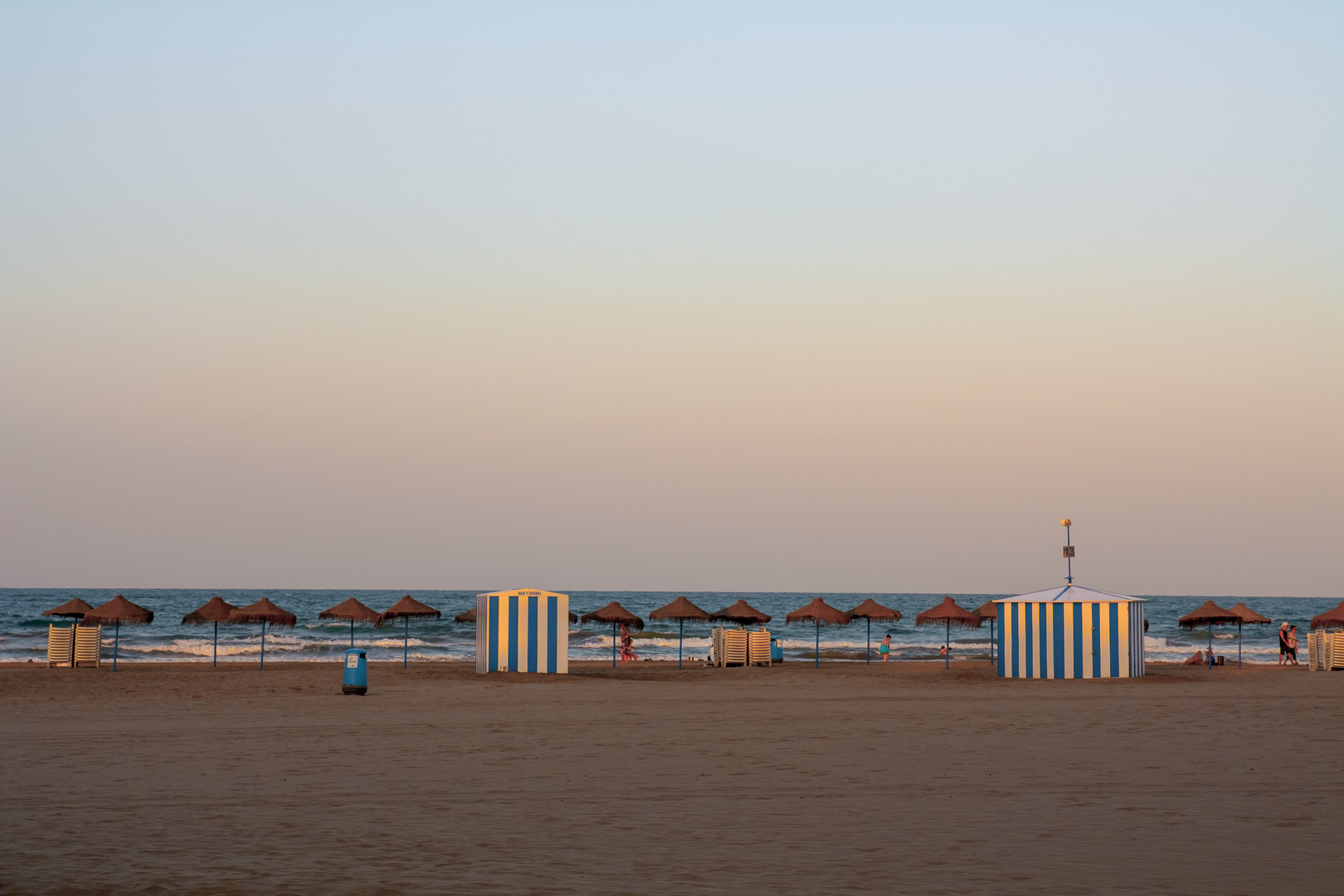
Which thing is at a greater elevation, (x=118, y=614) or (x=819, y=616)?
(x=118, y=614)

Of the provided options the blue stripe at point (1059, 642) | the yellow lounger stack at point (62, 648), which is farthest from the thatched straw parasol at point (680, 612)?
the yellow lounger stack at point (62, 648)

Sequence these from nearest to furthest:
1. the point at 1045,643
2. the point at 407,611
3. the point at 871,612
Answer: the point at 1045,643 < the point at 407,611 < the point at 871,612

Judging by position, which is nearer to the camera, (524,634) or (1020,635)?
(524,634)

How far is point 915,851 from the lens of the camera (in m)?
9.33

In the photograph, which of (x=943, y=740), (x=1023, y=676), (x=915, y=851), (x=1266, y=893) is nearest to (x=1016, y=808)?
(x=915, y=851)

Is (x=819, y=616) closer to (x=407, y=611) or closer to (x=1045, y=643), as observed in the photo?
(x=1045, y=643)

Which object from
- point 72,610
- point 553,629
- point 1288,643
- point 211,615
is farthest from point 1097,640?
point 72,610

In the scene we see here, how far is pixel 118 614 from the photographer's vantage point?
3244 centimetres

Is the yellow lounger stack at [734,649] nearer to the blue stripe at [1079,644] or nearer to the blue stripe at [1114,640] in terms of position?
the blue stripe at [1079,644]

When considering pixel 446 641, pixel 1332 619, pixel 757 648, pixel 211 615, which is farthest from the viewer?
pixel 446 641

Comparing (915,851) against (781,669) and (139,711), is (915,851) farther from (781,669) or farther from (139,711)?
(781,669)

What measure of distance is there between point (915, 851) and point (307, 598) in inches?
5094

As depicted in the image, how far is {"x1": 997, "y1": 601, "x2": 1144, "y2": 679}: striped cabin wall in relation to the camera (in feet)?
96.0

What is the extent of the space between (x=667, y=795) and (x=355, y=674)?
12718 millimetres
